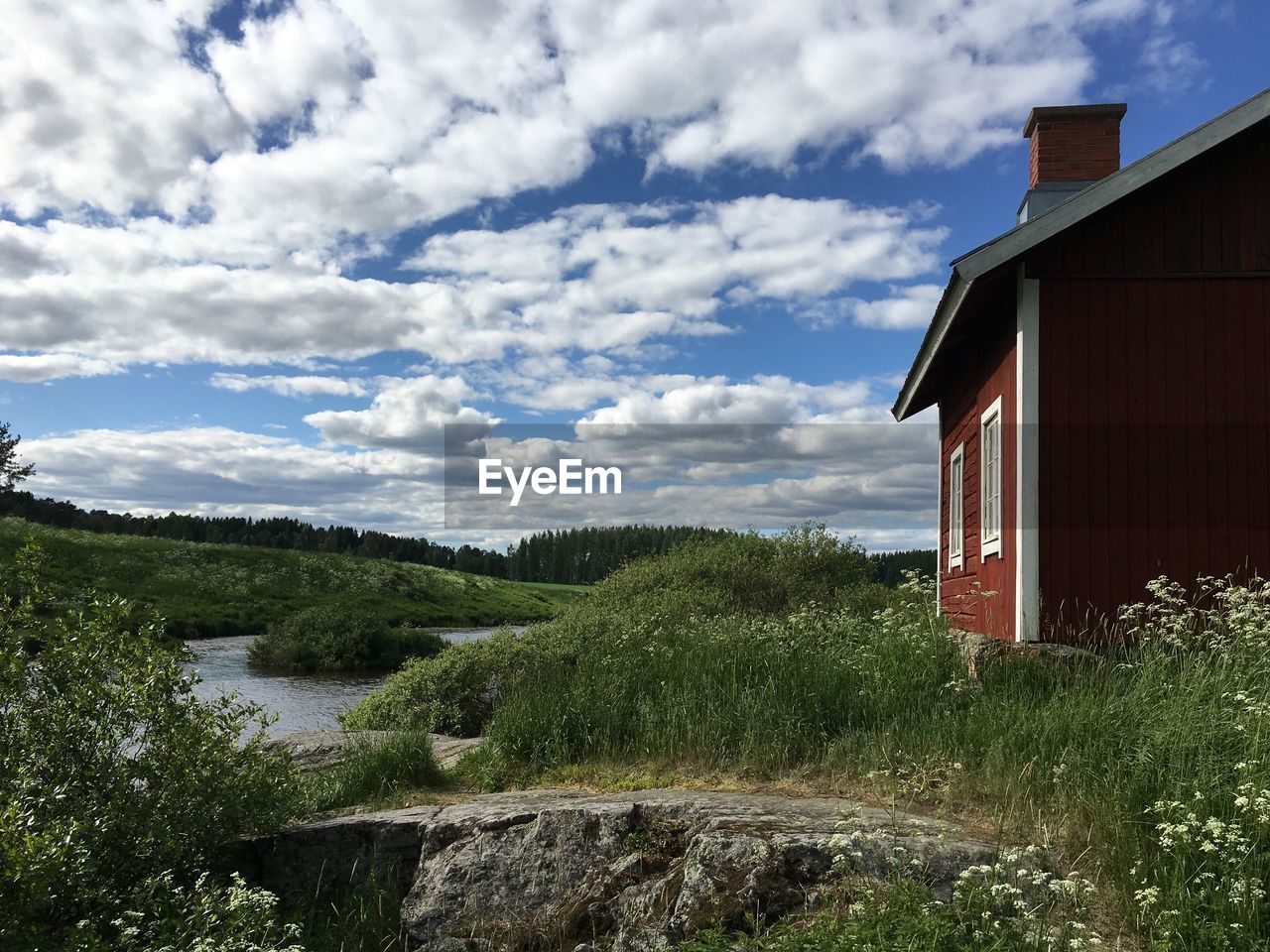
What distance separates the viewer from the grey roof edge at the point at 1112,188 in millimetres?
7980

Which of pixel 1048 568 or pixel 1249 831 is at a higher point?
pixel 1048 568

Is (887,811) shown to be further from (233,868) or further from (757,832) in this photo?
(233,868)

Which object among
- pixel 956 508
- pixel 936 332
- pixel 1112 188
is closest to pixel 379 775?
pixel 936 332

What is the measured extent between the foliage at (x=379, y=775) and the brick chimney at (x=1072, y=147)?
8.96m

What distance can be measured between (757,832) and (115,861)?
3641mm

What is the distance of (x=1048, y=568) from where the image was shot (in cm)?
822

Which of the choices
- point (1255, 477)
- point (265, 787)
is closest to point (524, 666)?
point (265, 787)

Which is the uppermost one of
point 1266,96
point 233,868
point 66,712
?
point 1266,96

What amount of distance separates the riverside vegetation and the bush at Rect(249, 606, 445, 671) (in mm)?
21118

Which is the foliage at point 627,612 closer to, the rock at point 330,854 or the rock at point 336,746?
the rock at point 336,746

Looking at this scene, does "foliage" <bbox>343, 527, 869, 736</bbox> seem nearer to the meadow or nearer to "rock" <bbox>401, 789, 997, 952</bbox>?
the meadow

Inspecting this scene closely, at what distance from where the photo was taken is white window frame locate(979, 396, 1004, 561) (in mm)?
9336

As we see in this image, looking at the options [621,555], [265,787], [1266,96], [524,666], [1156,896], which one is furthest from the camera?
[621,555]

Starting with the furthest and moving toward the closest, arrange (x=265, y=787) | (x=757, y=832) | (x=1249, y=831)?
(x=265, y=787), (x=757, y=832), (x=1249, y=831)
